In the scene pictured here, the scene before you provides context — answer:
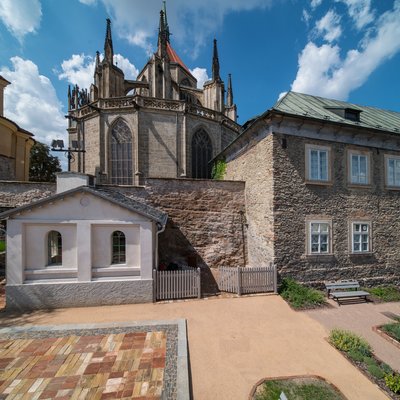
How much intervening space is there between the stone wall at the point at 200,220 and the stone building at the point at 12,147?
6.72 meters

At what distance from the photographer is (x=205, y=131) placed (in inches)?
776

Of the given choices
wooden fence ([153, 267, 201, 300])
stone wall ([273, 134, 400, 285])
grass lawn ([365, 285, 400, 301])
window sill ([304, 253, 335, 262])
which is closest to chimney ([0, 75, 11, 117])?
wooden fence ([153, 267, 201, 300])

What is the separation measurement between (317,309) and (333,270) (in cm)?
293

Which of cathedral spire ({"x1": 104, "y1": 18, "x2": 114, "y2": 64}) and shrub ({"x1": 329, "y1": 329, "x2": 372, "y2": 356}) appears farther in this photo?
cathedral spire ({"x1": 104, "y1": 18, "x2": 114, "y2": 64})

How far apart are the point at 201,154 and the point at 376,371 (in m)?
17.4

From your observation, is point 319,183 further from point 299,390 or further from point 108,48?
point 108,48

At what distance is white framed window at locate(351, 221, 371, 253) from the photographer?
413 inches

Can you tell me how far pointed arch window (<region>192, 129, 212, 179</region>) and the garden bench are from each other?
13.1 metres

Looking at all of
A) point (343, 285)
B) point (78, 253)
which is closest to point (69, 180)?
point (78, 253)

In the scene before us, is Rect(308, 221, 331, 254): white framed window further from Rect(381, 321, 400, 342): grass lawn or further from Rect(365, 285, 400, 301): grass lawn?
Rect(381, 321, 400, 342): grass lawn

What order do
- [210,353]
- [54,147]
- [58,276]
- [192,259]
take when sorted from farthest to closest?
[54,147]
[192,259]
[58,276]
[210,353]

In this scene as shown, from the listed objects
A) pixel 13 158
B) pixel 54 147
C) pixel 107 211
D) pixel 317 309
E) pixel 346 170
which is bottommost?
pixel 317 309

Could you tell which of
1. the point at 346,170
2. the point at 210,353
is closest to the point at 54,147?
the point at 210,353

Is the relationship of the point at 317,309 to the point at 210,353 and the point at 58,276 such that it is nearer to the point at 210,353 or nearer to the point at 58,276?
the point at 210,353
